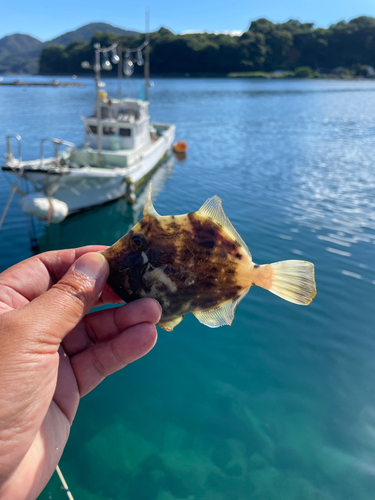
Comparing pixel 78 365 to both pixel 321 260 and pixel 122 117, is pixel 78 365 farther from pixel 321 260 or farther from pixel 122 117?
pixel 122 117

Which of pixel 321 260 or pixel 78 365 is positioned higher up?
pixel 78 365

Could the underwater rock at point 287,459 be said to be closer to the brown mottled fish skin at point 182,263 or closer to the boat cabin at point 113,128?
the brown mottled fish skin at point 182,263

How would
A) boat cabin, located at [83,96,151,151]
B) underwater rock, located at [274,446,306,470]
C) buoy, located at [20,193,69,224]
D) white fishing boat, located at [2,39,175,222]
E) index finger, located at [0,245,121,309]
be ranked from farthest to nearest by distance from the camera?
1. boat cabin, located at [83,96,151,151]
2. white fishing boat, located at [2,39,175,222]
3. buoy, located at [20,193,69,224]
4. underwater rock, located at [274,446,306,470]
5. index finger, located at [0,245,121,309]

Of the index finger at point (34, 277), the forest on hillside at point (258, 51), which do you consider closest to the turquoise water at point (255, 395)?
the index finger at point (34, 277)

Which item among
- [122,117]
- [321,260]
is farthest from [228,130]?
[321,260]

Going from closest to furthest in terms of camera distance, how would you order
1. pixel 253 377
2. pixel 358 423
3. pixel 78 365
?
pixel 78 365, pixel 358 423, pixel 253 377

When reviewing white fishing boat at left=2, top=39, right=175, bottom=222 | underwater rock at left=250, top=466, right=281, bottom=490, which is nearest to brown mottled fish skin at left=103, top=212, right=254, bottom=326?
underwater rock at left=250, top=466, right=281, bottom=490

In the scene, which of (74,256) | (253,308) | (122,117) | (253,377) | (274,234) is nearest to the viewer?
(74,256)

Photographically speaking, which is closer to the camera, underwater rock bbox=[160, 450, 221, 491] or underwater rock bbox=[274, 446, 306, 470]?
underwater rock bbox=[160, 450, 221, 491]

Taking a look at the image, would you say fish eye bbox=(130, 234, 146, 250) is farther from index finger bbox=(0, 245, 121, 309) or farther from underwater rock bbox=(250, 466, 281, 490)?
underwater rock bbox=(250, 466, 281, 490)
